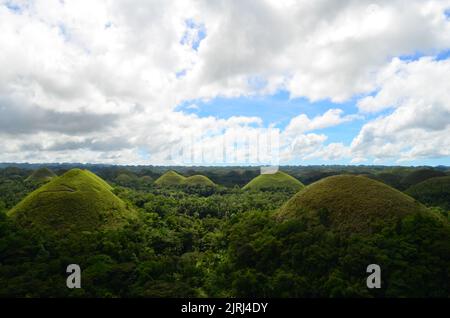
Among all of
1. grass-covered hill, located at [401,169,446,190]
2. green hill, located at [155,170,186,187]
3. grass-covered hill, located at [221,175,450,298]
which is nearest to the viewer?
grass-covered hill, located at [221,175,450,298]

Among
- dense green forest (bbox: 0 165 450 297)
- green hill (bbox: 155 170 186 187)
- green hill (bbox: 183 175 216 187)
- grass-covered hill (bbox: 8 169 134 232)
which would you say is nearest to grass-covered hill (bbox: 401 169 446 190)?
green hill (bbox: 183 175 216 187)

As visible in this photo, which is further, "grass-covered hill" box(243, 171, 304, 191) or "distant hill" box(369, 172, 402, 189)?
"grass-covered hill" box(243, 171, 304, 191)

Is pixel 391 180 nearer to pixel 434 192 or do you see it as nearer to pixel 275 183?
pixel 275 183

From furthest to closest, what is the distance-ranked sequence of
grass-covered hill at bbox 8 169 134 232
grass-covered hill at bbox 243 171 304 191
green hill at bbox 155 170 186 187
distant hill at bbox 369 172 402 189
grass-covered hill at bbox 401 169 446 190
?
1. green hill at bbox 155 170 186 187
2. grass-covered hill at bbox 243 171 304 191
3. grass-covered hill at bbox 401 169 446 190
4. distant hill at bbox 369 172 402 189
5. grass-covered hill at bbox 8 169 134 232

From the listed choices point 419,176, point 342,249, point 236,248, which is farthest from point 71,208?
point 419,176

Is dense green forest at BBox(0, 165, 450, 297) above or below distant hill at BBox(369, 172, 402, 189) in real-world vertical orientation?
below

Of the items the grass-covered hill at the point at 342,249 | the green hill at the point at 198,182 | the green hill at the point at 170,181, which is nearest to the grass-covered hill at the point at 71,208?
the grass-covered hill at the point at 342,249

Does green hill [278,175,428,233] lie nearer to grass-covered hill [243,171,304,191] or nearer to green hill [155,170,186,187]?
grass-covered hill [243,171,304,191]
